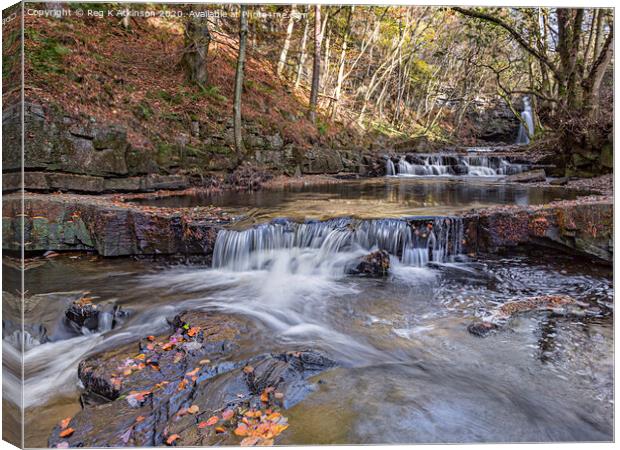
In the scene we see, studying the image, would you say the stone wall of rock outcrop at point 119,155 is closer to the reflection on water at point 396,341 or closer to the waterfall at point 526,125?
the reflection on water at point 396,341

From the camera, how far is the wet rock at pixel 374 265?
17.6 feet

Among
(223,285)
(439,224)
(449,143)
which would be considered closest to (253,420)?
(223,285)

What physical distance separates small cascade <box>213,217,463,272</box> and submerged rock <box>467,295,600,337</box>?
1.61 m

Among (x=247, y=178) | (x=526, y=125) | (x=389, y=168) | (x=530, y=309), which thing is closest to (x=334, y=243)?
(x=530, y=309)

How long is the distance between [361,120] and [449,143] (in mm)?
5506

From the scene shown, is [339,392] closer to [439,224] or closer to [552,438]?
[552,438]

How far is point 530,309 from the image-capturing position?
4035 mm

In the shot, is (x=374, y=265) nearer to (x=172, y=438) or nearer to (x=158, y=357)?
(x=158, y=357)

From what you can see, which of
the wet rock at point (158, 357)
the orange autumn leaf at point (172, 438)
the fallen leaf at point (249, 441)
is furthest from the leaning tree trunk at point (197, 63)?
the fallen leaf at point (249, 441)

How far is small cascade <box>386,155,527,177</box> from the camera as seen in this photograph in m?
13.8

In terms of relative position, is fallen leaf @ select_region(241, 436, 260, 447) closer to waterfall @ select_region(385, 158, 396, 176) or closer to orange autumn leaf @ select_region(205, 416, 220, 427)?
orange autumn leaf @ select_region(205, 416, 220, 427)

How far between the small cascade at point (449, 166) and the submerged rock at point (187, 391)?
11.8 metres

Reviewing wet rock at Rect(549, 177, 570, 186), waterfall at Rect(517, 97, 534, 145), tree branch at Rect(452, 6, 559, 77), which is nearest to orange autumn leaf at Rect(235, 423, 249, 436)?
tree branch at Rect(452, 6, 559, 77)

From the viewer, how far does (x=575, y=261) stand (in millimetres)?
4914
